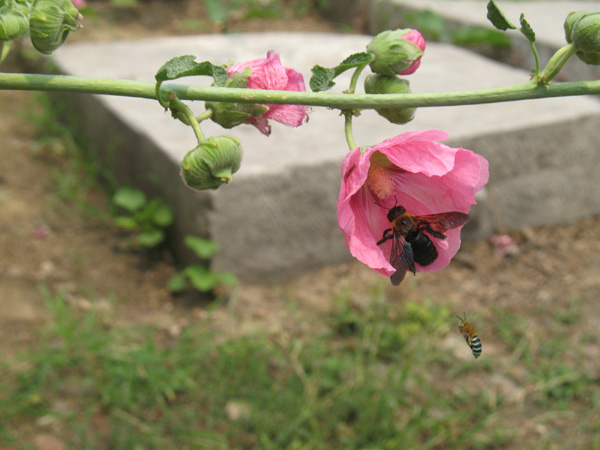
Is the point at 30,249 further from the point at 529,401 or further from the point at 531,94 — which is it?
the point at 531,94

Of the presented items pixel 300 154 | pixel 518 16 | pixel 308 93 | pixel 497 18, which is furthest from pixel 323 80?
pixel 518 16

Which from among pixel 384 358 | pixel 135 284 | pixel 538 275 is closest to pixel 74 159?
pixel 135 284

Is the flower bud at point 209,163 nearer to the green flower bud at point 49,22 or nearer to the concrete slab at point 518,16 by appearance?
the green flower bud at point 49,22

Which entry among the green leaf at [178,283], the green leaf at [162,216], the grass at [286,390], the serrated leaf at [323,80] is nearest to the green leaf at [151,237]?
the green leaf at [162,216]

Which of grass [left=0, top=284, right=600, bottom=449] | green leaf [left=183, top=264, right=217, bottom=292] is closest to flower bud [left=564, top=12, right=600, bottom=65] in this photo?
grass [left=0, top=284, right=600, bottom=449]

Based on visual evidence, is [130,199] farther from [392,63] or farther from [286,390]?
[392,63]
